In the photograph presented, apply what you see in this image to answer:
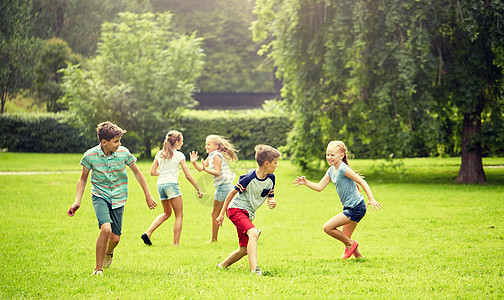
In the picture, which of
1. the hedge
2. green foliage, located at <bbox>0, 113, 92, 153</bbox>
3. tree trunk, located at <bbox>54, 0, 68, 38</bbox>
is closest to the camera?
the hedge

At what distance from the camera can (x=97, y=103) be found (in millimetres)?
27359

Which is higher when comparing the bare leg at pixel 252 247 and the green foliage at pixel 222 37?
the green foliage at pixel 222 37

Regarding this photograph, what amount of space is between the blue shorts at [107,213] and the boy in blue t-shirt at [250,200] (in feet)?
3.94

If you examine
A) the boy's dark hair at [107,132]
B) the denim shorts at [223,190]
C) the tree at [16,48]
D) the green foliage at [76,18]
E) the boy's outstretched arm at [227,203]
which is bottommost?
the denim shorts at [223,190]

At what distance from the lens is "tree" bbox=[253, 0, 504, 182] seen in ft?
51.7

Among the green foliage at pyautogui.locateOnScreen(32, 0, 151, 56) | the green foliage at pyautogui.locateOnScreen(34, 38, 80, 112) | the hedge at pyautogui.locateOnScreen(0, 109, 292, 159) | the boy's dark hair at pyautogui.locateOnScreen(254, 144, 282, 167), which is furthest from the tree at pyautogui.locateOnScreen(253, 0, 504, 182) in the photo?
the green foliage at pyautogui.locateOnScreen(34, 38, 80, 112)

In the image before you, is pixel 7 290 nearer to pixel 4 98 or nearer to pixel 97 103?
pixel 97 103

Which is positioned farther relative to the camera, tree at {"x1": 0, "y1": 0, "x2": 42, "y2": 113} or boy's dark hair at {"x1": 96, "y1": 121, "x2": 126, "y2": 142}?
tree at {"x1": 0, "y1": 0, "x2": 42, "y2": 113}

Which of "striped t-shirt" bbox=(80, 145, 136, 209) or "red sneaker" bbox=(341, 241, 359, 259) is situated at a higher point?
"striped t-shirt" bbox=(80, 145, 136, 209)

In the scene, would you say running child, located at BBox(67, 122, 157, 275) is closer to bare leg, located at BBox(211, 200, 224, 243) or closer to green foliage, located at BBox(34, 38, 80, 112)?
bare leg, located at BBox(211, 200, 224, 243)

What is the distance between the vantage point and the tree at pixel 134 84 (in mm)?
27484

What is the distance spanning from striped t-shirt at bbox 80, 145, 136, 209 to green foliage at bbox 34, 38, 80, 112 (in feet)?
102

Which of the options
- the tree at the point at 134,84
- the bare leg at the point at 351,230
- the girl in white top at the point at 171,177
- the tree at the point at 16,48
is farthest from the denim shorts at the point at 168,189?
the tree at the point at 16,48

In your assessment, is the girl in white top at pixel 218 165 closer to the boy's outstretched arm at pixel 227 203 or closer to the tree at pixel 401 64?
the boy's outstretched arm at pixel 227 203
